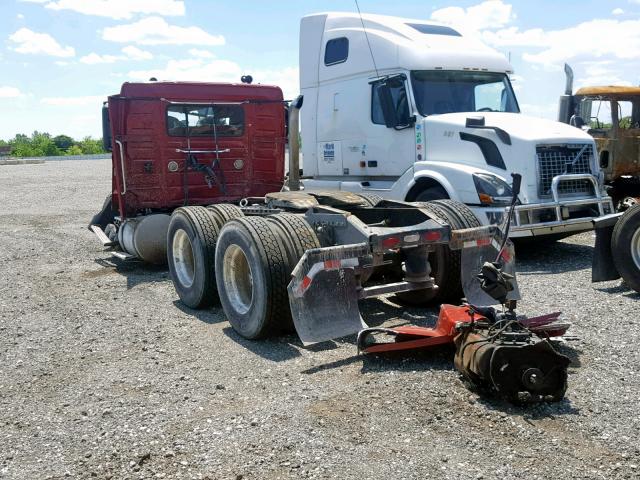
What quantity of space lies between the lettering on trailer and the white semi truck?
17 millimetres

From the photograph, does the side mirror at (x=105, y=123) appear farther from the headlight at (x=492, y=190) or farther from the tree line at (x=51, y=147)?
the tree line at (x=51, y=147)

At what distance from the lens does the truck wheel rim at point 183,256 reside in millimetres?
7863

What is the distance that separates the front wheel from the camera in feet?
23.7

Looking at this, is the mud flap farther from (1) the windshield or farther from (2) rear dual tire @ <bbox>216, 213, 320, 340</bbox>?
(1) the windshield

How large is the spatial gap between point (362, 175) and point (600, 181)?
350 centimetres

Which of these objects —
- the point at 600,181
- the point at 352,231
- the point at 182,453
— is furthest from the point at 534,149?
the point at 182,453

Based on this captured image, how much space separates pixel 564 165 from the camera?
9703mm

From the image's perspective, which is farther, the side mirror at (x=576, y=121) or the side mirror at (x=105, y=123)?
the side mirror at (x=576, y=121)

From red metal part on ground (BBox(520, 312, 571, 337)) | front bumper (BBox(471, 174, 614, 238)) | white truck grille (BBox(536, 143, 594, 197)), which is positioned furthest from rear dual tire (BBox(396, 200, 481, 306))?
white truck grille (BBox(536, 143, 594, 197))

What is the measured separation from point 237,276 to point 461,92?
5.45 meters

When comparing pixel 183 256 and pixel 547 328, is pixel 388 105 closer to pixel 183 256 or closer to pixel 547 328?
pixel 183 256

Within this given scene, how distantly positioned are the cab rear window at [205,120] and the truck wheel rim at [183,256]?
2.34 meters

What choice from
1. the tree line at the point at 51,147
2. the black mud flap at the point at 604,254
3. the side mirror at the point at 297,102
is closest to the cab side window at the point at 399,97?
the side mirror at the point at 297,102

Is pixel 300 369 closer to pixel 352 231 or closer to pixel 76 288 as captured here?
pixel 352 231
